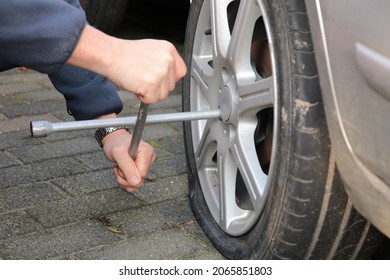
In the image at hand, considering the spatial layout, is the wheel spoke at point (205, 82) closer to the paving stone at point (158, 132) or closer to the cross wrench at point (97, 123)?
the cross wrench at point (97, 123)

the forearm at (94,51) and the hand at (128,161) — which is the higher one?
the forearm at (94,51)

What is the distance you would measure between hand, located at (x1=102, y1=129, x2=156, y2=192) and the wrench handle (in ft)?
0.07

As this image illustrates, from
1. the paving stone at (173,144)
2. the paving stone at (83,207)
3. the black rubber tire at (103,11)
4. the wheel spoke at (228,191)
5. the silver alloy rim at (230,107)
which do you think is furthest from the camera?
the black rubber tire at (103,11)

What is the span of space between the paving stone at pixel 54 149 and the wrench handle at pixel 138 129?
72cm

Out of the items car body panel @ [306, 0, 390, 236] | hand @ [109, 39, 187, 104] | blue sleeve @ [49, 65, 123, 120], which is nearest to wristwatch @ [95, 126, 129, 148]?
blue sleeve @ [49, 65, 123, 120]

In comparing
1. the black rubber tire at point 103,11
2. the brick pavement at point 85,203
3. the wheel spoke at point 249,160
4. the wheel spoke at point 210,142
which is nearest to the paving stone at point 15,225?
the brick pavement at point 85,203

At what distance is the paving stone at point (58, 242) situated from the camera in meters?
2.17

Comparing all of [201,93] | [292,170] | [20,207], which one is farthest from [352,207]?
[20,207]

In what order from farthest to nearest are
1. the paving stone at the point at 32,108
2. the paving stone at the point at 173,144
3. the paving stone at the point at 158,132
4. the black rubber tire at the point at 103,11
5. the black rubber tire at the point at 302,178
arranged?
the black rubber tire at the point at 103,11 < the paving stone at the point at 32,108 < the paving stone at the point at 158,132 < the paving stone at the point at 173,144 < the black rubber tire at the point at 302,178

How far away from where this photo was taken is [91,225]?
2.35 metres

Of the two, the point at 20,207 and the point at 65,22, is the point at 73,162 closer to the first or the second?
the point at 20,207

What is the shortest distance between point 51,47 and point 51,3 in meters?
0.08

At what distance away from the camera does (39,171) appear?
2715mm

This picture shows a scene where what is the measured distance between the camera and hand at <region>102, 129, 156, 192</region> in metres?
2.21
